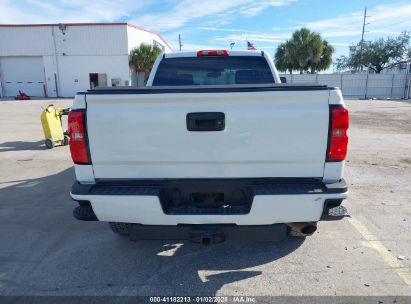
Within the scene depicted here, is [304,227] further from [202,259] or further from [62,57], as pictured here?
[62,57]

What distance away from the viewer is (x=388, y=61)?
54062 mm

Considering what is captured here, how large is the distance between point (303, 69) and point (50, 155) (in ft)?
139

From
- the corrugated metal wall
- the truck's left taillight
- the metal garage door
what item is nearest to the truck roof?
the truck's left taillight

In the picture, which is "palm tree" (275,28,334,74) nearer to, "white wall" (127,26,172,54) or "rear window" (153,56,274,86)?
"white wall" (127,26,172,54)

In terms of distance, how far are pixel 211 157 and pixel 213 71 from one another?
7.55 ft

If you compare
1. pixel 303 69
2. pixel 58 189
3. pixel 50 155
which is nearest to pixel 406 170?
pixel 58 189

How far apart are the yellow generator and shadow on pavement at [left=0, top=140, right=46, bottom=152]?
37 centimetres

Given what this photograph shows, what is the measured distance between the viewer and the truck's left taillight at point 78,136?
2643 millimetres

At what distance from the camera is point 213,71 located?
4.64 metres

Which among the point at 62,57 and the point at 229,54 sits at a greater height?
the point at 62,57

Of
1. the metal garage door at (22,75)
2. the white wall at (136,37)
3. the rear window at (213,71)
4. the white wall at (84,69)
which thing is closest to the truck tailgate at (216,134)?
the rear window at (213,71)

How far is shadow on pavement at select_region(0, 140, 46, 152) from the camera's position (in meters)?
9.55

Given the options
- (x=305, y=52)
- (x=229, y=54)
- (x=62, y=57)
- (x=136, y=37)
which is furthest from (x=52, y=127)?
(x=305, y=52)

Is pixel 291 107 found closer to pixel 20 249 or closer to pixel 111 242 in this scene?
pixel 111 242
